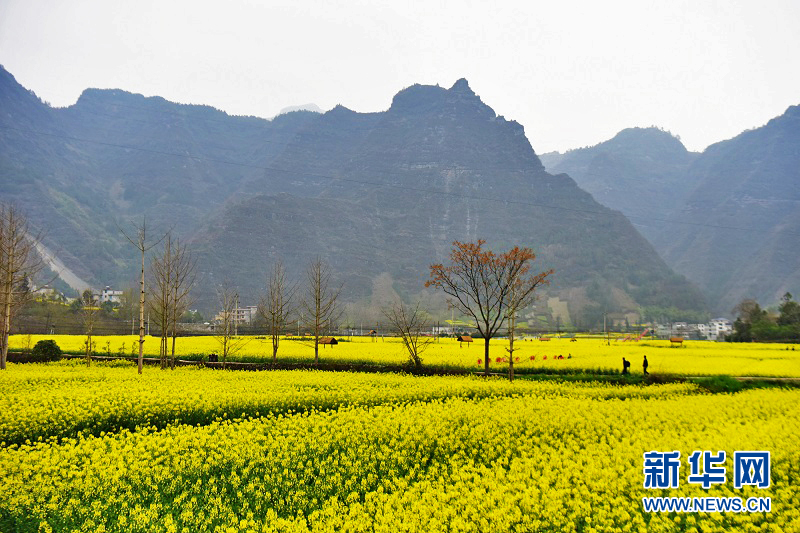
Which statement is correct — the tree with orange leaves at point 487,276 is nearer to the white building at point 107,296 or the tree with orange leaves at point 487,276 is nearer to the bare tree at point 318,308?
the bare tree at point 318,308

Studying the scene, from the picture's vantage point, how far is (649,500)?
9.08 meters

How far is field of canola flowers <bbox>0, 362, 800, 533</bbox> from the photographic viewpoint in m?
8.50

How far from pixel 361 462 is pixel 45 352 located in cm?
3356

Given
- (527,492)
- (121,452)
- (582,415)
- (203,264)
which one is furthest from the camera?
(203,264)

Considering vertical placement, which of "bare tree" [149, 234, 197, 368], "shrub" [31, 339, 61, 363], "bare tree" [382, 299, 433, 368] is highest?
"bare tree" [149, 234, 197, 368]

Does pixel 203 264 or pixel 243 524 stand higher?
pixel 203 264

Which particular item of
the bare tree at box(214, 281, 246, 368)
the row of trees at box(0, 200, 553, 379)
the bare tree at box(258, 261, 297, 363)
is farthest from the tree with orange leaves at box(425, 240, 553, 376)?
A: the bare tree at box(214, 281, 246, 368)

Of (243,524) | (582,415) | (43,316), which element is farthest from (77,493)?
(43,316)

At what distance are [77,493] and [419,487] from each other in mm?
6628

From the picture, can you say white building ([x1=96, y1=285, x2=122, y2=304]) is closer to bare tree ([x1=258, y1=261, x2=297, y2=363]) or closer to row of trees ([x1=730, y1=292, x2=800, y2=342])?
bare tree ([x1=258, y1=261, x2=297, y2=363])

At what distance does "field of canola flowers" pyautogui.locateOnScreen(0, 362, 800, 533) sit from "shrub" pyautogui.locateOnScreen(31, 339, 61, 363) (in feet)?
57.3

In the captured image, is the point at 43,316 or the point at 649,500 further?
the point at 43,316

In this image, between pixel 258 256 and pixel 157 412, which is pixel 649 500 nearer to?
pixel 157 412

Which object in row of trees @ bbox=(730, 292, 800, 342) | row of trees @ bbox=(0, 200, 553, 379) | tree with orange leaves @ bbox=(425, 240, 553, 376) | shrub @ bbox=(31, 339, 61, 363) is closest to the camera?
row of trees @ bbox=(0, 200, 553, 379)
